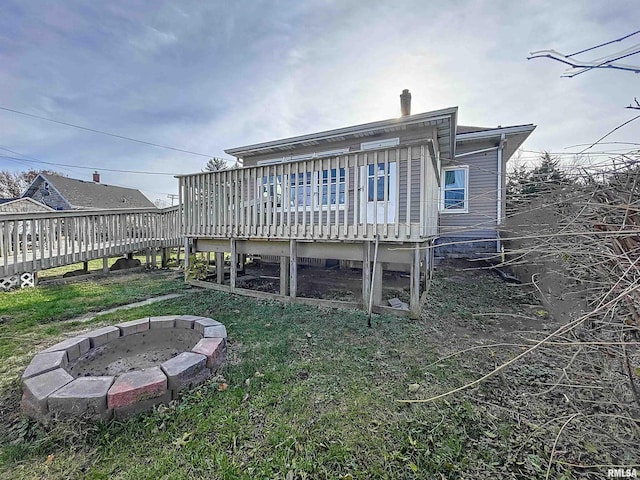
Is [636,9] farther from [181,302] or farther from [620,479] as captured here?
[181,302]

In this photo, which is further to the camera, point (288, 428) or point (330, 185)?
point (330, 185)

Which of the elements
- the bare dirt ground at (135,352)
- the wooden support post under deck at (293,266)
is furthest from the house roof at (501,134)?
the bare dirt ground at (135,352)

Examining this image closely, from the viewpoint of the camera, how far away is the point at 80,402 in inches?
72.3

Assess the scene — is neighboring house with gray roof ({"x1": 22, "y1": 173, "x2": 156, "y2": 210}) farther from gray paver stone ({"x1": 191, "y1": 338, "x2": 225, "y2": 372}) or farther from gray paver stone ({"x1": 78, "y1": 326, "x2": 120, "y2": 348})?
gray paver stone ({"x1": 191, "y1": 338, "x2": 225, "y2": 372})

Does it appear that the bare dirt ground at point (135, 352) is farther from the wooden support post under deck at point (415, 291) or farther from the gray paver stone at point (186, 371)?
the wooden support post under deck at point (415, 291)

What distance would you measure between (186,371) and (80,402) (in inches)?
26.0

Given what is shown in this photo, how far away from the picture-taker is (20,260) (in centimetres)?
571

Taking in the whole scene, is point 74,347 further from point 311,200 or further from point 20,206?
point 20,206

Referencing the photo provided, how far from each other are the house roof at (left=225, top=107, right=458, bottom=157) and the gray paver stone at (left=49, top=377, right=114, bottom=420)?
8.03 meters

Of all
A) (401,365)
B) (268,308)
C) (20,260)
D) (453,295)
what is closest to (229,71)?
(20,260)

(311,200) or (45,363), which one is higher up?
(311,200)

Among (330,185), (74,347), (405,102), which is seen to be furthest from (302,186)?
(405,102)

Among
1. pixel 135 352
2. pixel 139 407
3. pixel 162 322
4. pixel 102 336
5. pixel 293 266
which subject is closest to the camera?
pixel 139 407

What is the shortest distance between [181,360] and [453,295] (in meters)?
5.02
